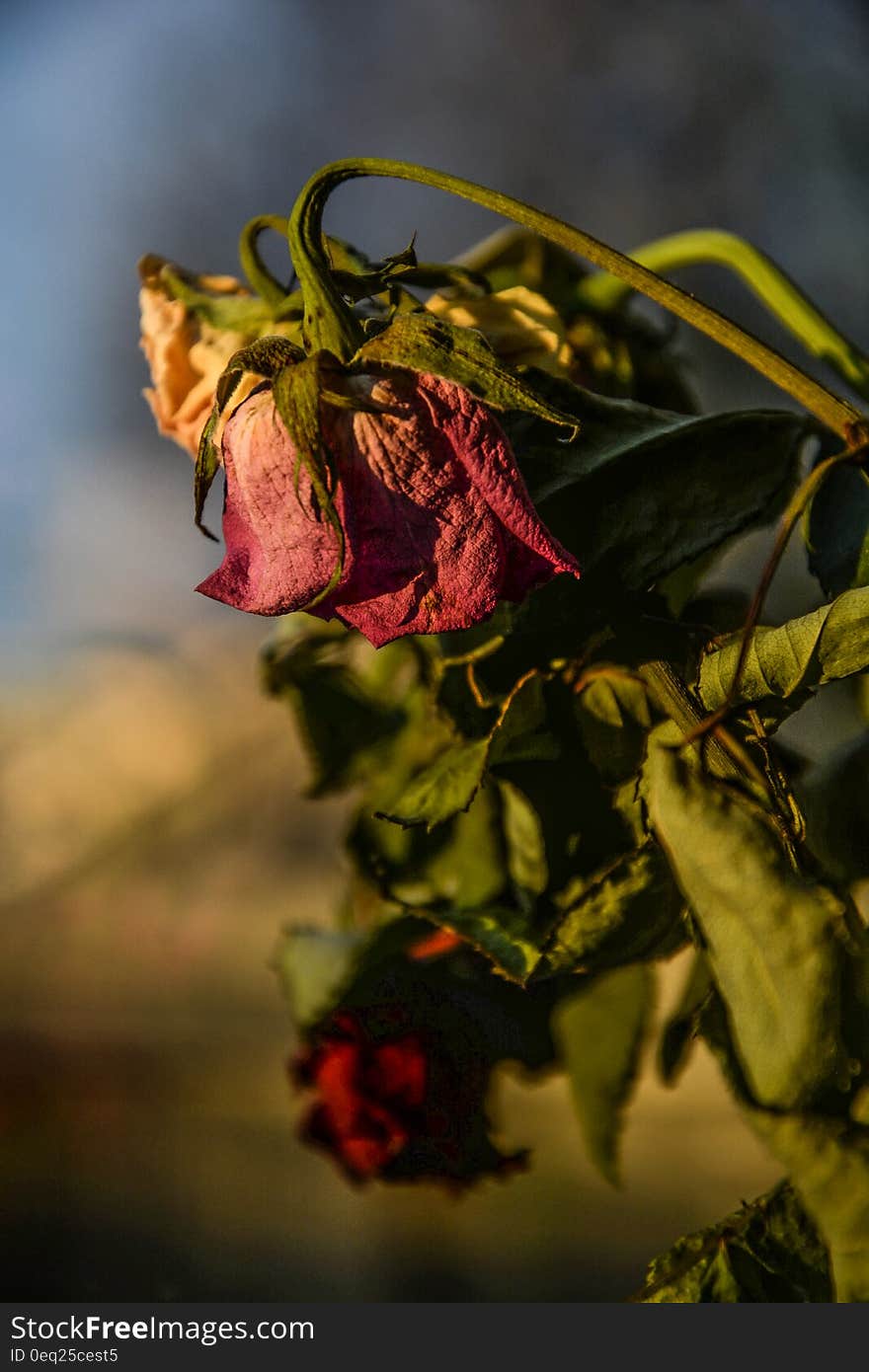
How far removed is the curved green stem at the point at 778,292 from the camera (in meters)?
0.25

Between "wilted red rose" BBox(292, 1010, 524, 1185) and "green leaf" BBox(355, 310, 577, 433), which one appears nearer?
"green leaf" BBox(355, 310, 577, 433)

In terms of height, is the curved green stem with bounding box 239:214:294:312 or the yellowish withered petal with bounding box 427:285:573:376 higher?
the curved green stem with bounding box 239:214:294:312

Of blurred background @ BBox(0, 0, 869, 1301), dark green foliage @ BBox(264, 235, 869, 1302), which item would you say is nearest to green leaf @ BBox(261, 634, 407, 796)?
dark green foliage @ BBox(264, 235, 869, 1302)

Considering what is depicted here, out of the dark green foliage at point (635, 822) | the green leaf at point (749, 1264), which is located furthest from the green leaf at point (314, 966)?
the green leaf at point (749, 1264)

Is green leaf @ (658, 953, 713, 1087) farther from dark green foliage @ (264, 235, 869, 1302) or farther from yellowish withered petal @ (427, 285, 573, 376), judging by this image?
yellowish withered petal @ (427, 285, 573, 376)

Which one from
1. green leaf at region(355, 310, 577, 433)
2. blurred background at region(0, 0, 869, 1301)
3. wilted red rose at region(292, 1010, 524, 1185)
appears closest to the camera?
green leaf at region(355, 310, 577, 433)

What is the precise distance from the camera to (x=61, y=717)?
0.49 m

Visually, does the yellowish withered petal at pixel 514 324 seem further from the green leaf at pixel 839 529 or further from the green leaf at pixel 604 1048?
the green leaf at pixel 604 1048

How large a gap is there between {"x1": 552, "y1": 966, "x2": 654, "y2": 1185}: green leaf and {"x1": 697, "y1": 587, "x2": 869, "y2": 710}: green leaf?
0.15m

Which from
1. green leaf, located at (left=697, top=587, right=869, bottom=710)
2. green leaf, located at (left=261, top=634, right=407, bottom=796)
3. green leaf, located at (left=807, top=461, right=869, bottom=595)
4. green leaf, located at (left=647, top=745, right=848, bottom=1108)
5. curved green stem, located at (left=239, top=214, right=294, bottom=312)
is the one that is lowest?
green leaf, located at (left=647, top=745, right=848, bottom=1108)

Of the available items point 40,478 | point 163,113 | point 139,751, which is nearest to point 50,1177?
point 139,751

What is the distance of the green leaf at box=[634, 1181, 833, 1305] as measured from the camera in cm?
22

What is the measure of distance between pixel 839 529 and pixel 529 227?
0.09 metres

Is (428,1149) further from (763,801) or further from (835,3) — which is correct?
(835,3)
